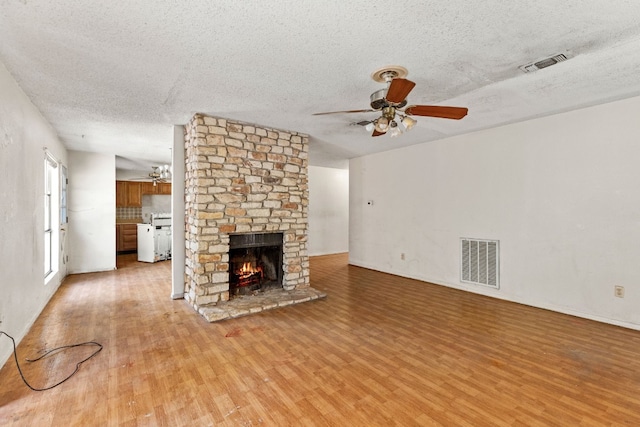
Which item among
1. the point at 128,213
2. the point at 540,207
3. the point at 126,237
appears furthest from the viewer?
the point at 128,213

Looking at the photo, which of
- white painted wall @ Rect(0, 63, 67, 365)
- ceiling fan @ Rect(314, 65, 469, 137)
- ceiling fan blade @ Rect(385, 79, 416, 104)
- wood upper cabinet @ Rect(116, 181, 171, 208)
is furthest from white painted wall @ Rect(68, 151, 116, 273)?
ceiling fan blade @ Rect(385, 79, 416, 104)

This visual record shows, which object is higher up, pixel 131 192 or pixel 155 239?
pixel 131 192

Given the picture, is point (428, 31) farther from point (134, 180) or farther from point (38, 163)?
point (134, 180)

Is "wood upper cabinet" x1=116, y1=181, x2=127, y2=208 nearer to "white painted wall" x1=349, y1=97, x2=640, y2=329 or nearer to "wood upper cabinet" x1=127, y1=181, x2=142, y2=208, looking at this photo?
"wood upper cabinet" x1=127, y1=181, x2=142, y2=208

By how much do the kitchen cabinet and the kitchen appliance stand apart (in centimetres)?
107

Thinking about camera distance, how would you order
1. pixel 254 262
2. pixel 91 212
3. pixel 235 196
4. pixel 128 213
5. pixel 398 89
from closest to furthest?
pixel 398 89
pixel 235 196
pixel 254 262
pixel 91 212
pixel 128 213

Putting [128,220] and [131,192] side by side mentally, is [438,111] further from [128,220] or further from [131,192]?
[128,220]

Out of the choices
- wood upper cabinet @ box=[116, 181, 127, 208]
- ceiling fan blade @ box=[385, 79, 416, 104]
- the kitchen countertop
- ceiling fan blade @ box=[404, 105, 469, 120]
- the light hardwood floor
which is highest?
ceiling fan blade @ box=[385, 79, 416, 104]

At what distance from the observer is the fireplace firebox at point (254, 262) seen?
4.03m

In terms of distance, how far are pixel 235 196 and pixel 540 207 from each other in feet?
13.1

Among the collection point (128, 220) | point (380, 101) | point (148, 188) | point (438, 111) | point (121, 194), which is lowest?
point (128, 220)

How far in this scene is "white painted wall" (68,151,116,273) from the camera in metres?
5.67

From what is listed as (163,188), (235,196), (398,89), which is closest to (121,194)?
(163,188)

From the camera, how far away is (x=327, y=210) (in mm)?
7938
